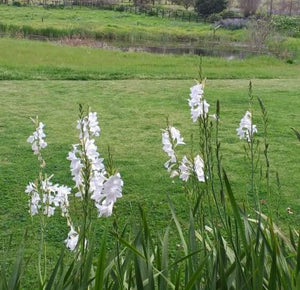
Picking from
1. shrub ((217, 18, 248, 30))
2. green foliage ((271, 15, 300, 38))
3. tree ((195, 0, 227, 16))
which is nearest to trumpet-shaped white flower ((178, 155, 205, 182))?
green foliage ((271, 15, 300, 38))

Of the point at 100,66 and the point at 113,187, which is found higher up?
the point at 113,187

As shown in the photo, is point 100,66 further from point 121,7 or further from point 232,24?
point 121,7

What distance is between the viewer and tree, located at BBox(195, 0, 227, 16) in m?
50.6

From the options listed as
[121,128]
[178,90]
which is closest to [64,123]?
[121,128]

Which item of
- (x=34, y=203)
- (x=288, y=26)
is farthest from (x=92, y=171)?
(x=288, y=26)

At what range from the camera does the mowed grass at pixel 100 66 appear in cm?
1305

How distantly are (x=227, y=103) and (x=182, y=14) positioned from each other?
44296mm

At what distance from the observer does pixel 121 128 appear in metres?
7.74

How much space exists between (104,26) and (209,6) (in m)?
A: 16.8

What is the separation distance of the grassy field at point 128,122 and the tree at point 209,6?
35827mm

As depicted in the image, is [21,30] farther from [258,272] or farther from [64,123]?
[258,272]

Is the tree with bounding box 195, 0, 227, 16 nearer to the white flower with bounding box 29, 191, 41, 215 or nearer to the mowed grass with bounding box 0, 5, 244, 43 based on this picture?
the mowed grass with bounding box 0, 5, 244, 43

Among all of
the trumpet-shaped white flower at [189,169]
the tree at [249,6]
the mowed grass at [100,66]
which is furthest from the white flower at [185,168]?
the tree at [249,6]

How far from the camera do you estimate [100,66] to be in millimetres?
15117
